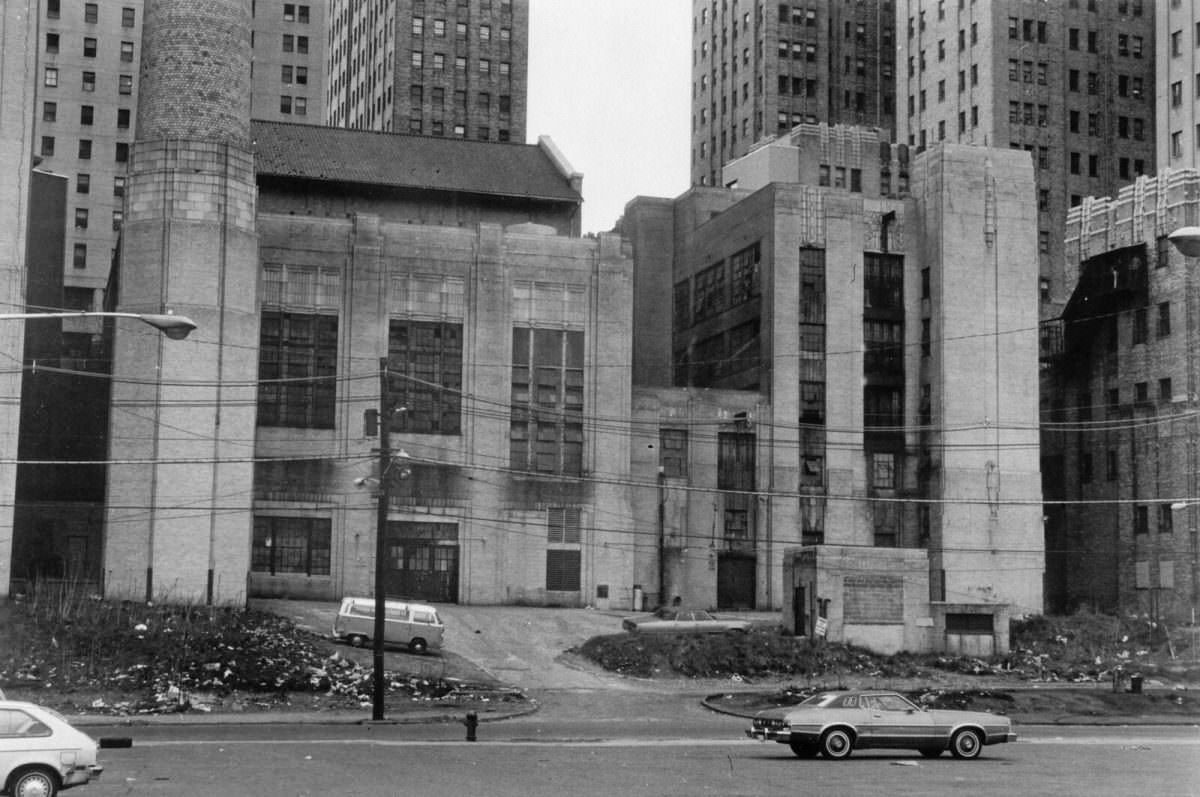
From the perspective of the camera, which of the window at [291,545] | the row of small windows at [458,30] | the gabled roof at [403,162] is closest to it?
the window at [291,545]

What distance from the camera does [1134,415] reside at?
296 feet

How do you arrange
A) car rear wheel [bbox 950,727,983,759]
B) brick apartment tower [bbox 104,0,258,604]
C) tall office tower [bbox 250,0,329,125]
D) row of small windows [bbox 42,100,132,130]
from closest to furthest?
car rear wheel [bbox 950,727,983,759] → brick apartment tower [bbox 104,0,258,604] → row of small windows [bbox 42,100,132,130] → tall office tower [bbox 250,0,329,125]

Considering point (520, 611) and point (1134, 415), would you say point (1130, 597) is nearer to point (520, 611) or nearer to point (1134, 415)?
point (1134, 415)

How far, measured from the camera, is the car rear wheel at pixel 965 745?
3425 centimetres

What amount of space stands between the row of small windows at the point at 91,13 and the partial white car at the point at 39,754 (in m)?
114

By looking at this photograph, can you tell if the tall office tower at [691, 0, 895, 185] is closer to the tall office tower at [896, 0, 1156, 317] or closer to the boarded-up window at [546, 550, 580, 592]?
the tall office tower at [896, 0, 1156, 317]

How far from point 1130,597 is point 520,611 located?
124ft

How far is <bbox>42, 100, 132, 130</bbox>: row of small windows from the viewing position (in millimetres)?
127750

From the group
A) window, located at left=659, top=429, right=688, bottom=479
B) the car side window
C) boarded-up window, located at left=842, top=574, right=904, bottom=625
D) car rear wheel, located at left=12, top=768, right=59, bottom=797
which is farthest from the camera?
window, located at left=659, top=429, right=688, bottom=479

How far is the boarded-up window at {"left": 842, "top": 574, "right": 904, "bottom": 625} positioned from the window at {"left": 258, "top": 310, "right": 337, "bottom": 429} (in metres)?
26.1

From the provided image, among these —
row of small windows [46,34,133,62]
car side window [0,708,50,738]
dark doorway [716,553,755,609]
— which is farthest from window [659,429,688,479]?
row of small windows [46,34,133,62]

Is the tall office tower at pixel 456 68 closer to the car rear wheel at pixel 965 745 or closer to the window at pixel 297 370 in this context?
the window at pixel 297 370

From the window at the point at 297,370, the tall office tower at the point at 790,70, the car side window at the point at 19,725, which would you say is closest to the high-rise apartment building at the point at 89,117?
the window at the point at 297,370

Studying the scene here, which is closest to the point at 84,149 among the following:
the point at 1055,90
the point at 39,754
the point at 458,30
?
the point at 458,30
